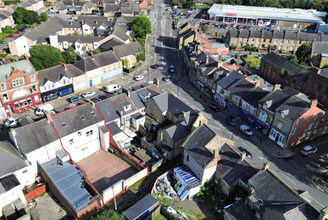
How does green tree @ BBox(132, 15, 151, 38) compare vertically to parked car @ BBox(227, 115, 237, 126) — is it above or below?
above

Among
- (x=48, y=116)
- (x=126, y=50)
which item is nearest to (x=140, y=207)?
(x=48, y=116)

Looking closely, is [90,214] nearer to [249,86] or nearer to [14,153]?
[14,153]

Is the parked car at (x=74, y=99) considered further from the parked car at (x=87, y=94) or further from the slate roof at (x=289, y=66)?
the slate roof at (x=289, y=66)

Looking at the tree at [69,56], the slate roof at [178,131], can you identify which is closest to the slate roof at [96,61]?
the tree at [69,56]

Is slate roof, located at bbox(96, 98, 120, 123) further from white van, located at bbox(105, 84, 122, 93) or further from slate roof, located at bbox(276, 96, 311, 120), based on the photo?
slate roof, located at bbox(276, 96, 311, 120)

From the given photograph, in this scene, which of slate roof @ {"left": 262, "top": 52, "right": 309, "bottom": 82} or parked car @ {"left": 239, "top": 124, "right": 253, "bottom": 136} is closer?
parked car @ {"left": 239, "top": 124, "right": 253, "bottom": 136}

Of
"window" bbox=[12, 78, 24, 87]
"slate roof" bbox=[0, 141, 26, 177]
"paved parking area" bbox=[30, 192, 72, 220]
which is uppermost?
"window" bbox=[12, 78, 24, 87]

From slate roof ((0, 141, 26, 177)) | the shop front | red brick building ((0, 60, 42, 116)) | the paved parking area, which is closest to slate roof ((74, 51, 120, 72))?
red brick building ((0, 60, 42, 116))
